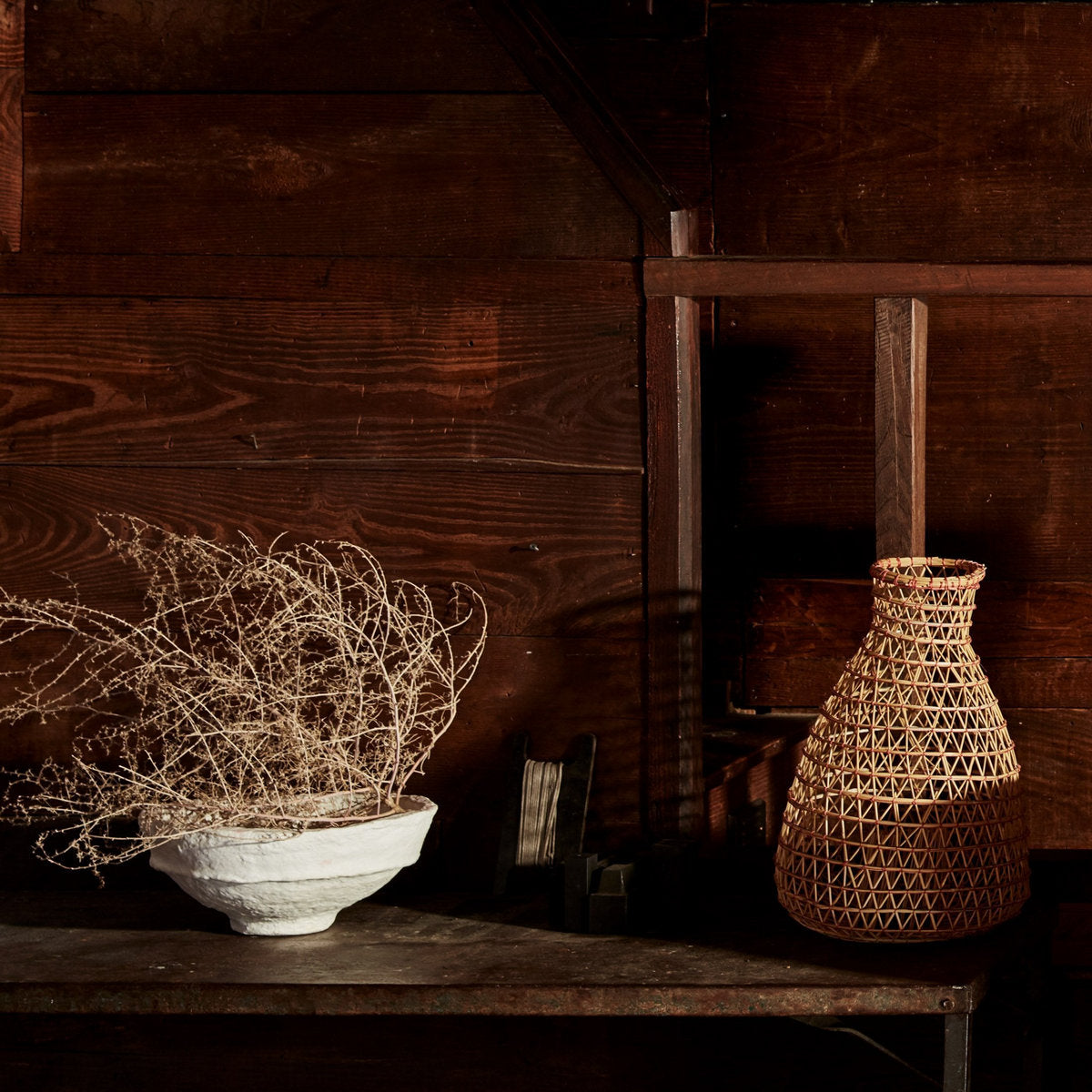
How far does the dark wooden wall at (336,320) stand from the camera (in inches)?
70.9

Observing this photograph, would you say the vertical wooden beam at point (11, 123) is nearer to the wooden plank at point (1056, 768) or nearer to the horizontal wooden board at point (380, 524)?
the horizontal wooden board at point (380, 524)

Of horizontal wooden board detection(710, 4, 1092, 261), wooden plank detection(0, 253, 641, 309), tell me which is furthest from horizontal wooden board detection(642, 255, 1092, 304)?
horizontal wooden board detection(710, 4, 1092, 261)

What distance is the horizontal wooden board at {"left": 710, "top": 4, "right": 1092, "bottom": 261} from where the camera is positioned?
2160 millimetres

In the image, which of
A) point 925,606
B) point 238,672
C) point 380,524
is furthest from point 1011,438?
point 238,672

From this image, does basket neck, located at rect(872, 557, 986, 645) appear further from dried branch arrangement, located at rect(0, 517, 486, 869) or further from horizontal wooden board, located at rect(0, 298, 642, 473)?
dried branch arrangement, located at rect(0, 517, 486, 869)

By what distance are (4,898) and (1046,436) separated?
1714mm

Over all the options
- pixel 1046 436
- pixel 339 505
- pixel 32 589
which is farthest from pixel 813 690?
pixel 32 589

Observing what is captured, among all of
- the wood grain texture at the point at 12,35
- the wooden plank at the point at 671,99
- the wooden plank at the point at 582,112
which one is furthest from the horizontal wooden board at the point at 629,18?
the wood grain texture at the point at 12,35

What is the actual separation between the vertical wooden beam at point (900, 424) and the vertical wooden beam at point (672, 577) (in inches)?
9.9

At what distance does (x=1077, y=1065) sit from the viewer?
2.16 metres

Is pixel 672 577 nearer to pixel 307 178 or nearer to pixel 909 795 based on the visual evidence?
pixel 909 795

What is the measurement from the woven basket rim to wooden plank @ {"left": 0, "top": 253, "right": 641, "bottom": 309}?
0.51 meters

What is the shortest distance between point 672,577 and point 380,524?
0.40 m

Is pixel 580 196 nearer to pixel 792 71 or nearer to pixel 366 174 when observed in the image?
pixel 366 174
